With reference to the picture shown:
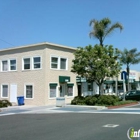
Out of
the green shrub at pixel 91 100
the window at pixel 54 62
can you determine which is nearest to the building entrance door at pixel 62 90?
the window at pixel 54 62

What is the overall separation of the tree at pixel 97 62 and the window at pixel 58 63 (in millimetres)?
3364

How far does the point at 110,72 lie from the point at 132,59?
725 inches

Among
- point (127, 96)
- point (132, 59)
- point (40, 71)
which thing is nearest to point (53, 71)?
point (40, 71)

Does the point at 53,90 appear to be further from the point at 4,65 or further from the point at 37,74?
the point at 4,65

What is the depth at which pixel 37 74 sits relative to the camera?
91.2 ft

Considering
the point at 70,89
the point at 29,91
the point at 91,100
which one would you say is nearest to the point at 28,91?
the point at 29,91

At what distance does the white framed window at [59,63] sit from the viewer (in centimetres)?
2841

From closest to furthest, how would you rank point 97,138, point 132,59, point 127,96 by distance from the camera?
point 97,138 < point 127,96 < point 132,59

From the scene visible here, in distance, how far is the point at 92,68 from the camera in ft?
82.8

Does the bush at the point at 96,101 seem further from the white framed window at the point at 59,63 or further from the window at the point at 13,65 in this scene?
the window at the point at 13,65

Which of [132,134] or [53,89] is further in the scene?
[53,89]

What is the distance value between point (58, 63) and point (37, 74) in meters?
2.74

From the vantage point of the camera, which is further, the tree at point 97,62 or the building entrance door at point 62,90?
the building entrance door at point 62,90

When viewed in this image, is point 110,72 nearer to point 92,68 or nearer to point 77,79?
point 92,68
